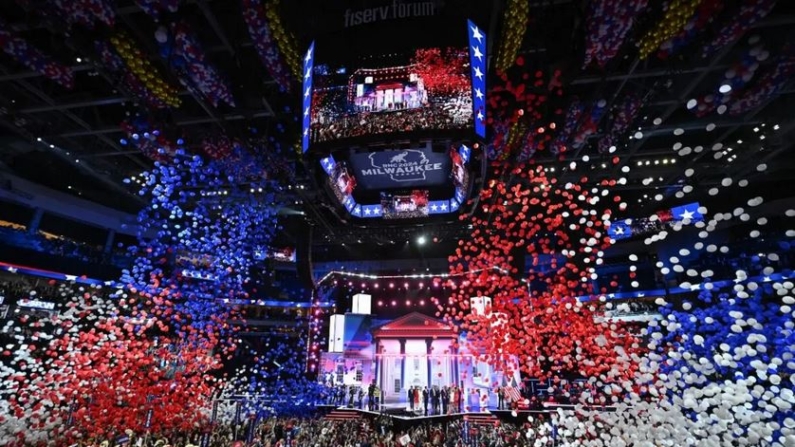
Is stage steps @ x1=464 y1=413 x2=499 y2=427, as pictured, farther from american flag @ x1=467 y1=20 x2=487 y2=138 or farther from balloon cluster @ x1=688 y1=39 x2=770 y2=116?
american flag @ x1=467 y1=20 x2=487 y2=138

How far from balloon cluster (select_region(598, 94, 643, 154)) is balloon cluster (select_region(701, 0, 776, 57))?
1.84m

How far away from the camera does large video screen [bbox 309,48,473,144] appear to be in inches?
199

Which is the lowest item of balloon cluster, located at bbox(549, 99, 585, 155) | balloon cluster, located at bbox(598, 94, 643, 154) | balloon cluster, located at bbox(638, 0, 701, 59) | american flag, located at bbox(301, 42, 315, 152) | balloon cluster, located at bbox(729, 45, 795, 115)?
american flag, located at bbox(301, 42, 315, 152)

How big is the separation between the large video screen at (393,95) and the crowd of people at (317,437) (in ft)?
22.7

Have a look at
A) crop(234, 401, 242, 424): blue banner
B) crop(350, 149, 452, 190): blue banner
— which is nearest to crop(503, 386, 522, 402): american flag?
crop(234, 401, 242, 424): blue banner

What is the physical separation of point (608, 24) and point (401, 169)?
14.9 feet

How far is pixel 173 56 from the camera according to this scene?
6512mm

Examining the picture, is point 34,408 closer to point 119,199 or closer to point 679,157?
point 119,199

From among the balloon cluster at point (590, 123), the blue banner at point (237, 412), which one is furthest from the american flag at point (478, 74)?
the blue banner at point (237, 412)

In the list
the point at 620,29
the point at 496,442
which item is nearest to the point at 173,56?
the point at 620,29

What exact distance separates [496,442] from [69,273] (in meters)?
17.6

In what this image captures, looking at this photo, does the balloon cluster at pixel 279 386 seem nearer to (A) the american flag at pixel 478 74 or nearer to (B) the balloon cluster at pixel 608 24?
(A) the american flag at pixel 478 74

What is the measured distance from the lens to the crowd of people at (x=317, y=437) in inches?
359

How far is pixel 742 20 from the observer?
5.30 meters
